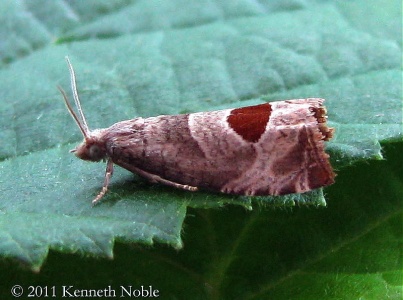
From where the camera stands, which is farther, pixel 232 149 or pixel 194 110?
pixel 194 110

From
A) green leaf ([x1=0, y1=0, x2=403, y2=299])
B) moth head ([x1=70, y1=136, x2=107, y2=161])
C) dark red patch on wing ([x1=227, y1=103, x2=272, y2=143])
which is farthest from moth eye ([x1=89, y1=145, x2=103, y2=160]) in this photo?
dark red patch on wing ([x1=227, y1=103, x2=272, y2=143])

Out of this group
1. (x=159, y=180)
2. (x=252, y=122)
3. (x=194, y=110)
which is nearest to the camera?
(x=252, y=122)

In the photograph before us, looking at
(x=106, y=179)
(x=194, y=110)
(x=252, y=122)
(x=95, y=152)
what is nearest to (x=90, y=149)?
(x=95, y=152)

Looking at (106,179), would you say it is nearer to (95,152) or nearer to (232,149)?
(95,152)

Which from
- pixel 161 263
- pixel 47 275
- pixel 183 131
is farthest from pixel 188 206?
pixel 47 275

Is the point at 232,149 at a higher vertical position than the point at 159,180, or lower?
higher

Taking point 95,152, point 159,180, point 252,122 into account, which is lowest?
point 159,180

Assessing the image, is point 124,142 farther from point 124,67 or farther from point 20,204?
point 124,67

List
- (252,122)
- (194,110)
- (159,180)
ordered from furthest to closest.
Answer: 1. (194,110)
2. (159,180)
3. (252,122)
